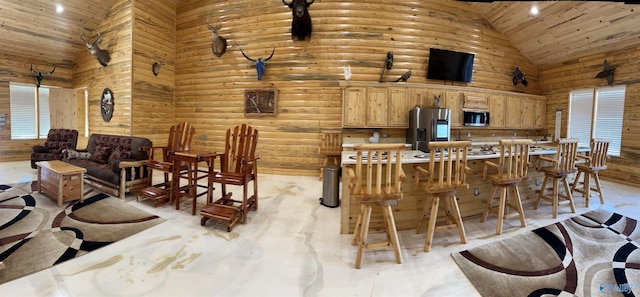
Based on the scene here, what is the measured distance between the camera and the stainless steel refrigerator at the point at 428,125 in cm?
489

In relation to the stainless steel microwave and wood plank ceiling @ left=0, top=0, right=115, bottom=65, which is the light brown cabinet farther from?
wood plank ceiling @ left=0, top=0, right=115, bottom=65

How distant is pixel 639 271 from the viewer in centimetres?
235

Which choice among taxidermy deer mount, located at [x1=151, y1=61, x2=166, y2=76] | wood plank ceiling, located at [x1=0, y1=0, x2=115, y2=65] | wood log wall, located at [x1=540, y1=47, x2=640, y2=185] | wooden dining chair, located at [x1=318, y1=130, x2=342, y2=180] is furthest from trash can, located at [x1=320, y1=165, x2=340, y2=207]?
wood plank ceiling, located at [x1=0, y1=0, x2=115, y2=65]

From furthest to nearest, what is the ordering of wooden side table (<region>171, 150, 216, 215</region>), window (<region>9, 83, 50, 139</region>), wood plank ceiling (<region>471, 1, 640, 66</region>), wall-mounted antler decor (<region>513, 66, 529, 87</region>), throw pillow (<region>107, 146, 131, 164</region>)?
window (<region>9, 83, 50, 139</region>)
wall-mounted antler decor (<region>513, 66, 529, 87</region>)
wood plank ceiling (<region>471, 1, 640, 66</region>)
throw pillow (<region>107, 146, 131, 164</region>)
wooden side table (<region>171, 150, 216, 215</region>)

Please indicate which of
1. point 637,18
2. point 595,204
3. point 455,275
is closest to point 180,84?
point 455,275

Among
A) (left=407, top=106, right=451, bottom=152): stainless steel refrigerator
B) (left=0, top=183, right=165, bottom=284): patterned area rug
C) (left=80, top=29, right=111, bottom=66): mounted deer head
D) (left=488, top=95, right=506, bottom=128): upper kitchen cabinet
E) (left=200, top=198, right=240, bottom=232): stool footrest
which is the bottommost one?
(left=0, top=183, right=165, bottom=284): patterned area rug

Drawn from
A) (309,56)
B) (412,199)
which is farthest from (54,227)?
(309,56)

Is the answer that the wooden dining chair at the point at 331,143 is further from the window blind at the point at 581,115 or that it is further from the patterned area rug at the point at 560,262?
the window blind at the point at 581,115

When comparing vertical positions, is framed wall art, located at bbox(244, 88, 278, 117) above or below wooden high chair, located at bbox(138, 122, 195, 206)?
above

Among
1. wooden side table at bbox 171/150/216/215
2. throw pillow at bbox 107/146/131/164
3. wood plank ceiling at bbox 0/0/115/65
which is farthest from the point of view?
wood plank ceiling at bbox 0/0/115/65

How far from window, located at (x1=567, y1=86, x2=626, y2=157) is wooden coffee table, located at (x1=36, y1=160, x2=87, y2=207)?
1036cm

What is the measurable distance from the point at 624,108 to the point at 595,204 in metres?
3.15

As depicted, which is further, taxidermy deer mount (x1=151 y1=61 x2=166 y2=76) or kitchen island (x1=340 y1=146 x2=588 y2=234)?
taxidermy deer mount (x1=151 y1=61 x2=166 y2=76)

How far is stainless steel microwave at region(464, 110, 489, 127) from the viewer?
18.8ft
